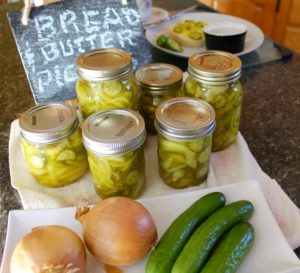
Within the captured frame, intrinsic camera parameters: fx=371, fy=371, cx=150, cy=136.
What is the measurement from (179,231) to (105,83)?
0.93 ft

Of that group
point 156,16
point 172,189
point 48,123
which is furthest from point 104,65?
point 156,16

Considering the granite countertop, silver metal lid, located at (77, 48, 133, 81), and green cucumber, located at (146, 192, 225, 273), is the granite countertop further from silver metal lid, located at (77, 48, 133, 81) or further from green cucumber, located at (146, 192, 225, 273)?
silver metal lid, located at (77, 48, 133, 81)

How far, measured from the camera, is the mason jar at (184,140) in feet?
1.90

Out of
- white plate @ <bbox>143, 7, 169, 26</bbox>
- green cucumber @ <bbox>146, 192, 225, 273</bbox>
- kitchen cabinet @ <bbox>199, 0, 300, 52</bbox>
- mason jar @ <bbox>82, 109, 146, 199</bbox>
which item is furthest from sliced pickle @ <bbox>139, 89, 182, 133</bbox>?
kitchen cabinet @ <bbox>199, 0, 300, 52</bbox>

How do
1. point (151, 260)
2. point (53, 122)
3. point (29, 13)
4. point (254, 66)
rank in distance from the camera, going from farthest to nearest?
1. point (254, 66)
2. point (29, 13)
3. point (53, 122)
4. point (151, 260)

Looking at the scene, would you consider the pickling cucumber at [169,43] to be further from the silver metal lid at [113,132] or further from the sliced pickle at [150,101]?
the silver metal lid at [113,132]

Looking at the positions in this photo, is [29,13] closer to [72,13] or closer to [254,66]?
[72,13]

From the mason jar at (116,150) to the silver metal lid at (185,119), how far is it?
36 millimetres

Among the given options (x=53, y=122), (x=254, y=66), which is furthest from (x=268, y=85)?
(x=53, y=122)

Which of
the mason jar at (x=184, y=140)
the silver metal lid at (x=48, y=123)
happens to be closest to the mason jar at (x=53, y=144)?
the silver metal lid at (x=48, y=123)

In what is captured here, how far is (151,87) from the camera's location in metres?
0.71

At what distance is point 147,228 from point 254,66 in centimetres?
66

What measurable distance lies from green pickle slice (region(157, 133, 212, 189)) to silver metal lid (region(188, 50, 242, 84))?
11 centimetres

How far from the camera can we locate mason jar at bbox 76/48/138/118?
25.1 inches
